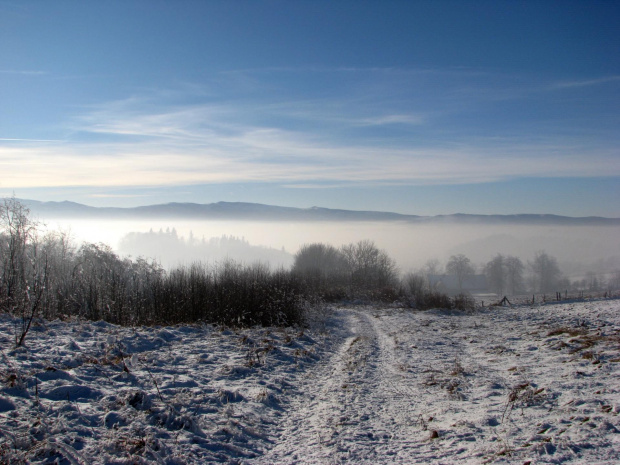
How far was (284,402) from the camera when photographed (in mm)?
7738

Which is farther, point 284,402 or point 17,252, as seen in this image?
point 17,252

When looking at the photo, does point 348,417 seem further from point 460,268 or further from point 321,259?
point 460,268

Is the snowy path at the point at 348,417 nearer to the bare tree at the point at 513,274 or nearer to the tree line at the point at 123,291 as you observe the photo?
the tree line at the point at 123,291

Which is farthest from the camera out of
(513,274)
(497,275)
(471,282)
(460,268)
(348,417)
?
(471,282)

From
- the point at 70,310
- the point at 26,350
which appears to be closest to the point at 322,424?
the point at 26,350

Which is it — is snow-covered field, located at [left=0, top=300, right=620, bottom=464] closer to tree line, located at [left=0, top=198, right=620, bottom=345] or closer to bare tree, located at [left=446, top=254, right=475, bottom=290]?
tree line, located at [left=0, top=198, right=620, bottom=345]

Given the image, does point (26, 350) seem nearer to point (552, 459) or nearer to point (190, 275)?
point (552, 459)

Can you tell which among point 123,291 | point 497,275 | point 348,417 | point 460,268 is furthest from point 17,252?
point 460,268

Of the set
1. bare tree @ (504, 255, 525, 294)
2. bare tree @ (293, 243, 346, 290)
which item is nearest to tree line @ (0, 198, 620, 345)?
bare tree @ (293, 243, 346, 290)

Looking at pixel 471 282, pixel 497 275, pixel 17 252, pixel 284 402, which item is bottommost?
pixel 471 282

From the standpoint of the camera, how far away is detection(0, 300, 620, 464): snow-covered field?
5.01m

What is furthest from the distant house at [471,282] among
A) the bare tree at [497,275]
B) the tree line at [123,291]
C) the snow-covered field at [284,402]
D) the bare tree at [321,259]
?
the snow-covered field at [284,402]

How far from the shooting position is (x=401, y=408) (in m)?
7.48

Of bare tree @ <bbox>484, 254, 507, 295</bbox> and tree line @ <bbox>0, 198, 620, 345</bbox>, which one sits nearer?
tree line @ <bbox>0, 198, 620, 345</bbox>
